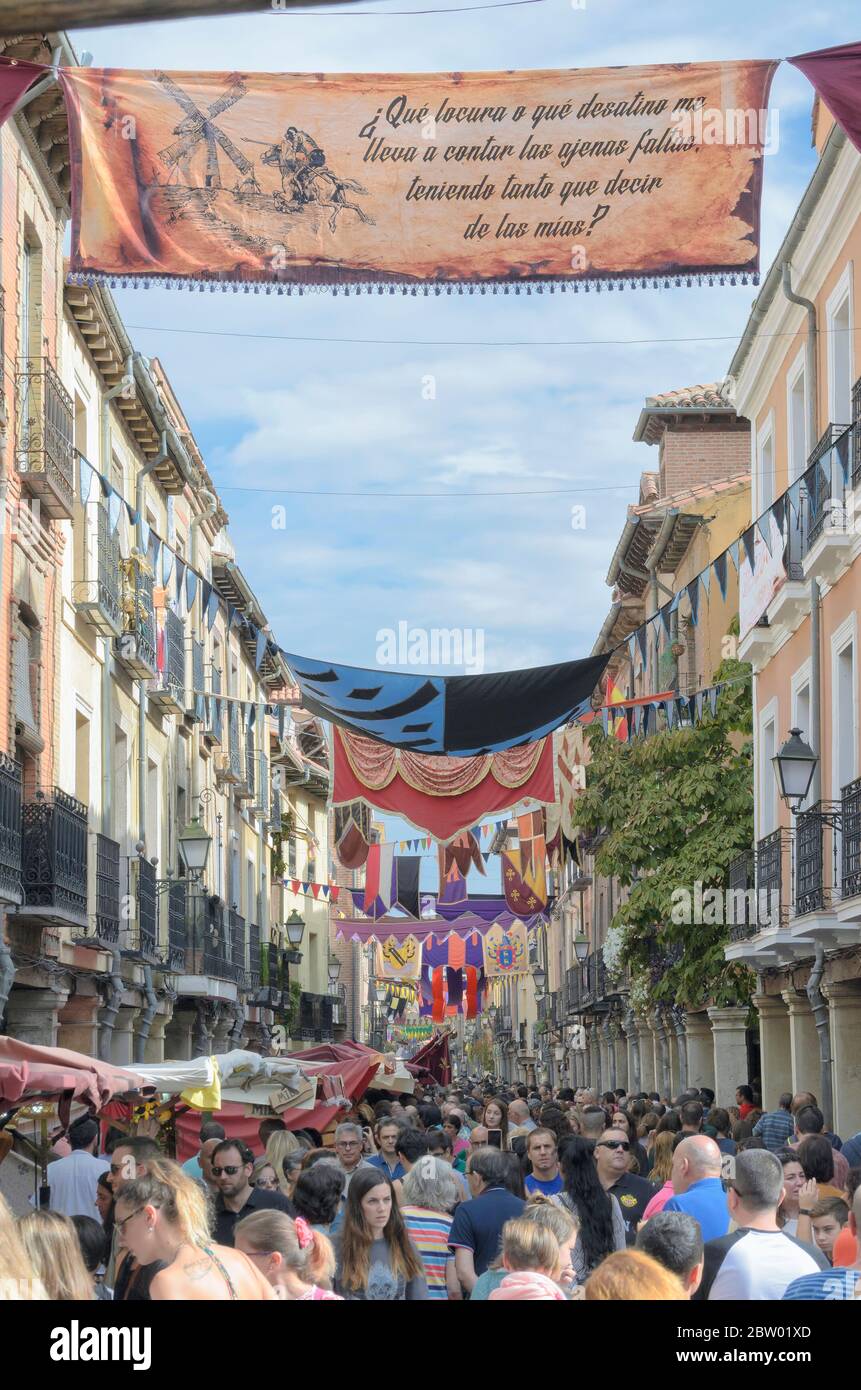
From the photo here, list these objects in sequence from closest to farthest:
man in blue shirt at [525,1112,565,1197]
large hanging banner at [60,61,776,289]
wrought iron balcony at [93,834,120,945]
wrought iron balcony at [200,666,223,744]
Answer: large hanging banner at [60,61,776,289] < man in blue shirt at [525,1112,565,1197] < wrought iron balcony at [93,834,120,945] < wrought iron balcony at [200,666,223,744]

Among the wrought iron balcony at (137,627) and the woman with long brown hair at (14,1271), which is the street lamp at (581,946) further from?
the woman with long brown hair at (14,1271)

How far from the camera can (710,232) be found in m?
8.93

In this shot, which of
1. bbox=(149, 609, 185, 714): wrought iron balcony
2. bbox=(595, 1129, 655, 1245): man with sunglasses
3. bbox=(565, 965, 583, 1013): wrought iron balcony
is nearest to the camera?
bbox=(595, 1129, 655, 1245): man with sunglasses


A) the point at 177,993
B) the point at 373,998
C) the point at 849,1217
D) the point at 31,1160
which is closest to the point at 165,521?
the point at 177,993

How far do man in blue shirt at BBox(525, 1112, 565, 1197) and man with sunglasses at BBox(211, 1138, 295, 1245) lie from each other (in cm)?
163

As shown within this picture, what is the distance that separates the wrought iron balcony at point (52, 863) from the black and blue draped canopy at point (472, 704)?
3.41 meters

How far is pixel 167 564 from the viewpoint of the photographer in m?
30.8

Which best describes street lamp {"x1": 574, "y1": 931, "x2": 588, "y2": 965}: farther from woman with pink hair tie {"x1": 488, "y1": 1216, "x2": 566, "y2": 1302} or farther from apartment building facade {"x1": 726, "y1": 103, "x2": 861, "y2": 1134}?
woman with pink hair tie {"x1": 488, "y1": 1216, "x2": 566, "y2": 1302}

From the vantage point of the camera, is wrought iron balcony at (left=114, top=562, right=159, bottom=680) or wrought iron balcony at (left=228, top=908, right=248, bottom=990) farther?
wrought iron balcony at (left=228, top=908, right=248, bottom=990)

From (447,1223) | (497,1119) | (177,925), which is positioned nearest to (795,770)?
(497,1119)

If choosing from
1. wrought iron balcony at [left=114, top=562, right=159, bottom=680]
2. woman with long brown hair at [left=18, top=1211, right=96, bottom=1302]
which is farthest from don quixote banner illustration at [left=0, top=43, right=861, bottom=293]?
wrought iron balcony at [left=114, top=562, right=159, bottom=680]

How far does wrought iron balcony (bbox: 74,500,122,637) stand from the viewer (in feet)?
71.6

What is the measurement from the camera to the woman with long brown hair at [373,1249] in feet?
24.7
